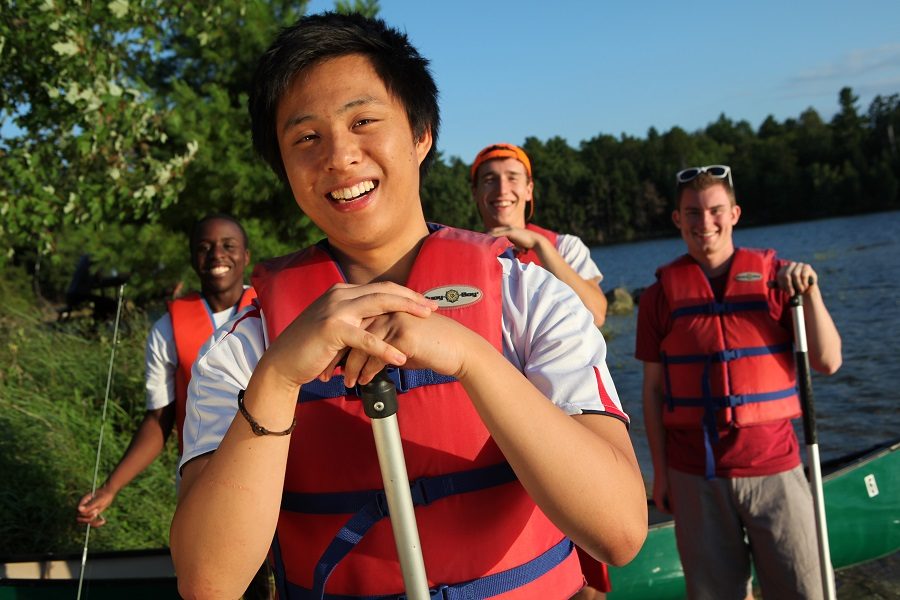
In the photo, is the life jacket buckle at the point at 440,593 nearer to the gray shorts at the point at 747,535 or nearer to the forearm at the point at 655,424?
the gray shorts at the point at 747,535

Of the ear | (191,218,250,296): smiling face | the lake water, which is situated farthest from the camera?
the lake water

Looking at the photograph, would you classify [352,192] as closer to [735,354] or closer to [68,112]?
[735,354]

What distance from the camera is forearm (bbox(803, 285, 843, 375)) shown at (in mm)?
3727

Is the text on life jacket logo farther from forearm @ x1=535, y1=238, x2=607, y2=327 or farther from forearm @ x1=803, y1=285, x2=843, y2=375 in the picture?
forearm @ x1=803, y1=285, x2=843, y2=375

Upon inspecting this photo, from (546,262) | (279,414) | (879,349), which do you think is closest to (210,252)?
(546,262)

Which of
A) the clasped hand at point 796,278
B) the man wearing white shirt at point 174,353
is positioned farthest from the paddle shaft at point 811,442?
the man wearing white shirt at point 174,353

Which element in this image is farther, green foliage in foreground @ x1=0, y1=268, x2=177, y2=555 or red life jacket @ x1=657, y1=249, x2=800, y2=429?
green foliage in foreground @ x1=0, y1=268, x2=177, y2=555

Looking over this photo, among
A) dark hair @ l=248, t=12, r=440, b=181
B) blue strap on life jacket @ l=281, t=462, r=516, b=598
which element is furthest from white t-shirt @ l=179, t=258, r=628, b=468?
dark hair @ l=248, t=12, r=440, b=181

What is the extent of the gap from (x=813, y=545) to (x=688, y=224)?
1.71 meters

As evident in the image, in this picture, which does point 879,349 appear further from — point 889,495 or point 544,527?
point 544,527

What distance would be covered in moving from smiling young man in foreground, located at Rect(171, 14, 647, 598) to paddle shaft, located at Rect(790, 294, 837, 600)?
230 cm

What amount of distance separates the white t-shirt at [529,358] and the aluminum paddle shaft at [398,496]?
1.04 ft

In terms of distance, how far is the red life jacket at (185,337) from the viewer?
12.3ft

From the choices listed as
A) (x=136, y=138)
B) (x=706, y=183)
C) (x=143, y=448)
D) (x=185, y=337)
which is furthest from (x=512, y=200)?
(x=136, y=138)
